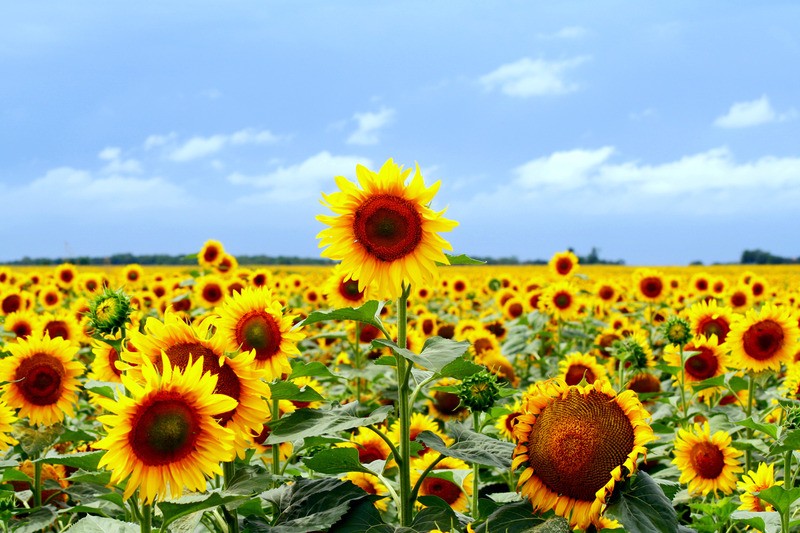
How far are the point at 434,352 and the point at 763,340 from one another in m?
3.27

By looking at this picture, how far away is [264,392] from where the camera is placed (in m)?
2.16

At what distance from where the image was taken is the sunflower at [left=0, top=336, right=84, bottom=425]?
3441 millimetres

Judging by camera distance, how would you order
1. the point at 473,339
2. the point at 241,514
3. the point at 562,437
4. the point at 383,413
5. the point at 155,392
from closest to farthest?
1. the point at 155,392
2. the point at 562,437
3. the point at 383,413
4. the point at 241,514
5. the point at 473,339

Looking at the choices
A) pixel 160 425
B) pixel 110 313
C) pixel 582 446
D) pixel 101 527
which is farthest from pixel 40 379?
pixel 582 446

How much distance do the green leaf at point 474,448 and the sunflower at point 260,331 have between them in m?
0.56

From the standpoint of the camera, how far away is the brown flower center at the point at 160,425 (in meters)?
1.93

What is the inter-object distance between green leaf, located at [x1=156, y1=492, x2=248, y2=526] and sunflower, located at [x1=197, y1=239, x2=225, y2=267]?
6.83 metres

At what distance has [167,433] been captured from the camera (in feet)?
6.36

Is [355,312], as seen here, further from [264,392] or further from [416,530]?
[416,530]

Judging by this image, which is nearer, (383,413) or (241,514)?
(383,413)

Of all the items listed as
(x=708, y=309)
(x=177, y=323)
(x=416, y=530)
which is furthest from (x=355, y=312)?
(x=708, y=309)

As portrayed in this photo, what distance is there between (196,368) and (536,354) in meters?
6.03

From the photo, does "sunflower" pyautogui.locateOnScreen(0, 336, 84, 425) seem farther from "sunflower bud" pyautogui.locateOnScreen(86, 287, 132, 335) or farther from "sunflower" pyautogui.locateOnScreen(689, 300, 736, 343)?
"sunflower" pyautogui.locateOnScreen(689, 300, 736, 343)

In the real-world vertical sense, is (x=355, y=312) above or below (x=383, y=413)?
above
